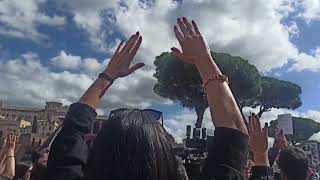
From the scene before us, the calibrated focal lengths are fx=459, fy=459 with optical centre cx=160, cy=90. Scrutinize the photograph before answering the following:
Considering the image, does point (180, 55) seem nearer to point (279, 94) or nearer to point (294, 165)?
point (294, 165)

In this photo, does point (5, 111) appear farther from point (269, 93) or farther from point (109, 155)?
point (109, 155)

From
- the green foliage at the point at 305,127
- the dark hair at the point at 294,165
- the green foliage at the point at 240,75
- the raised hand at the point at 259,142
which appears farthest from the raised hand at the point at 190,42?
the green foliage at the point at 305,127

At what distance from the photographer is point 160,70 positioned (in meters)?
36.0

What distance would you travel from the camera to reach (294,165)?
11.1 ft

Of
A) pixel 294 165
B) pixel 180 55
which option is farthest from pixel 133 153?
pixel 294 165

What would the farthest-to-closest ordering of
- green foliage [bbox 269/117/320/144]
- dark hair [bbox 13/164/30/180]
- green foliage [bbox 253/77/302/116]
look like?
green foliage [bbox 269/117/320/144], green foliage [bbox 253/77/302/116], dark hair [bbox 13/164/30/180]

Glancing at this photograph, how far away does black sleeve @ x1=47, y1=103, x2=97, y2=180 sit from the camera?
1637 millimetres

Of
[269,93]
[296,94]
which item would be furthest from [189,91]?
[296,94]

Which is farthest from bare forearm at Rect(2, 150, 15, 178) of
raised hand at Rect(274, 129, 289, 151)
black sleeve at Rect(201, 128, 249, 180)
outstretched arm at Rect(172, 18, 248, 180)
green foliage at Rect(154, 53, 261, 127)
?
green foliage at Rect(154, 53, 261, 127)

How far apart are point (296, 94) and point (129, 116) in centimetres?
4324

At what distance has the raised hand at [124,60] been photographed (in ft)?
6.36

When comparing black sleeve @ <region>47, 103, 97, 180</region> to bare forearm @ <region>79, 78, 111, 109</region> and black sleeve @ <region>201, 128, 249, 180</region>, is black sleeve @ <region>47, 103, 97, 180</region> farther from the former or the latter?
black sleeve @ <region>201, 128, 249, 180</region>

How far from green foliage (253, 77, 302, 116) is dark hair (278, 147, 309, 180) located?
37.5 meters

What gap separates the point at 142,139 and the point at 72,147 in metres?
0.32
